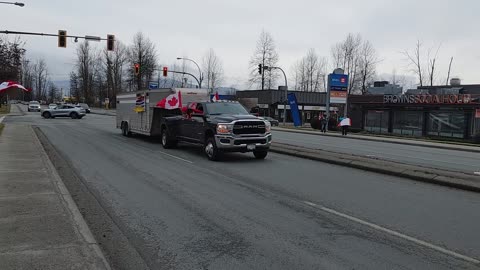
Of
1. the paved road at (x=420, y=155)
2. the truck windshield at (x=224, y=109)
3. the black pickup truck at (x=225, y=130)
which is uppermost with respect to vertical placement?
the truck windshield at (x=224, y=109)

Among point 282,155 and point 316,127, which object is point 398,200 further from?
point 316,127

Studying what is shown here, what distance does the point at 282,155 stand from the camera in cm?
1634

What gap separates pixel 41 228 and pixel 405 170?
30.2 feet

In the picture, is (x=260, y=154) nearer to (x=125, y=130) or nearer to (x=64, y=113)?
(x=125, y=130)

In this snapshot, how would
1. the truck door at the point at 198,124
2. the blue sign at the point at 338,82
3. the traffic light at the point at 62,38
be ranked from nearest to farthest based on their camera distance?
1. the truck door at the point at 198,124
2. the traffic light at the point at 62,38
3. the blue sign at the point at 338,82

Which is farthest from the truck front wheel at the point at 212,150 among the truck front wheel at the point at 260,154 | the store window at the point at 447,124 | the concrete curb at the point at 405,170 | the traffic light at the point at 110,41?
the store window at the point at 447,124

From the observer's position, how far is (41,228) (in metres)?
5.82

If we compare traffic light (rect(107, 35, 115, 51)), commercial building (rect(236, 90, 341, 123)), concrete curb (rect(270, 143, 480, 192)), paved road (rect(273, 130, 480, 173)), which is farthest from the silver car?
concrete curb (rect(270, 143, 480, 192))

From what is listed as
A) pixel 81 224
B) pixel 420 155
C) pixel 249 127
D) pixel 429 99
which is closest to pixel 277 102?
pixel 429 99

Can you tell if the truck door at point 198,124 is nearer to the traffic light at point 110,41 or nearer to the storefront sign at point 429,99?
the traffic light at point 110,41

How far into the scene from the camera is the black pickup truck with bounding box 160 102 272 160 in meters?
13.9

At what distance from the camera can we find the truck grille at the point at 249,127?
14.0 metres

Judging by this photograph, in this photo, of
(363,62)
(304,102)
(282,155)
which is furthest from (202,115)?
(363,62)

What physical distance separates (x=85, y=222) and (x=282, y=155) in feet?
35.1
